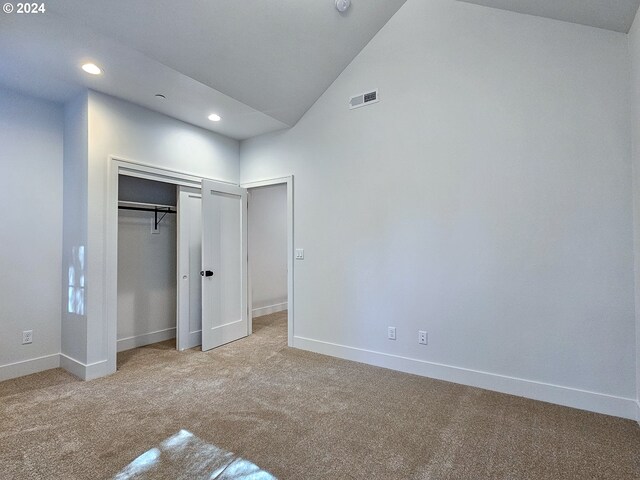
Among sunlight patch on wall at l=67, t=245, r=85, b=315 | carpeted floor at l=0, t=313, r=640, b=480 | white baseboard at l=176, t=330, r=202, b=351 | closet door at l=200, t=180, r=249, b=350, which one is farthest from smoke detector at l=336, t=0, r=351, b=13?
white baseboard at l=176, t=330, r=202, b=351

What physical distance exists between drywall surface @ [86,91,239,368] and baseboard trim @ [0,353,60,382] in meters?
0.68

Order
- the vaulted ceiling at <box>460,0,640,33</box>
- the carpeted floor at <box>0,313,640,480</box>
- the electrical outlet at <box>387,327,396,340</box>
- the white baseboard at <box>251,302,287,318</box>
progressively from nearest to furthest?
the carpeted floor at <box>0,313,640,480</box> → the vaulted ceiling at <box>460,0,640,33</box> → the electrical outlet at <box>387,327,396,340</box> → the white baseboard at <box>251,302,287,318</box>

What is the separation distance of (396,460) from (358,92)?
3.40 m

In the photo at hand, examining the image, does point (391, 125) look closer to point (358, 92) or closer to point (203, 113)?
point (358, 92)

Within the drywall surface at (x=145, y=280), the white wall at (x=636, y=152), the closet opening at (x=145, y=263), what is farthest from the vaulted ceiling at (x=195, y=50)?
the white wall at (x=636, y=152)

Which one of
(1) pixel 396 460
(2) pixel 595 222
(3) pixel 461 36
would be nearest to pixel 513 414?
(1) pixel 396 460

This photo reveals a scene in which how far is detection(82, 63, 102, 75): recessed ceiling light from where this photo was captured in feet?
8.65

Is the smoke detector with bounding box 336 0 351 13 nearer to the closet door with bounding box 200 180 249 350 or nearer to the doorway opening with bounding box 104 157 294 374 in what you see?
the doorway opening with bounding box 104 157 294 374

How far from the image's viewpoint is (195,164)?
13.1 feet

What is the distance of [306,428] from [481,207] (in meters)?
2.32

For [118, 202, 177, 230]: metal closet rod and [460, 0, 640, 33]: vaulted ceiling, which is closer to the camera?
[460, 0, 640, 33]: vaulted ceiling

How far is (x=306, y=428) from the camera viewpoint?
217 centimetres

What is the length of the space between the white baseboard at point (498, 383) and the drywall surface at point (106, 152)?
238cm

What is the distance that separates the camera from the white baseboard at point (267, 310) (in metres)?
5.64
